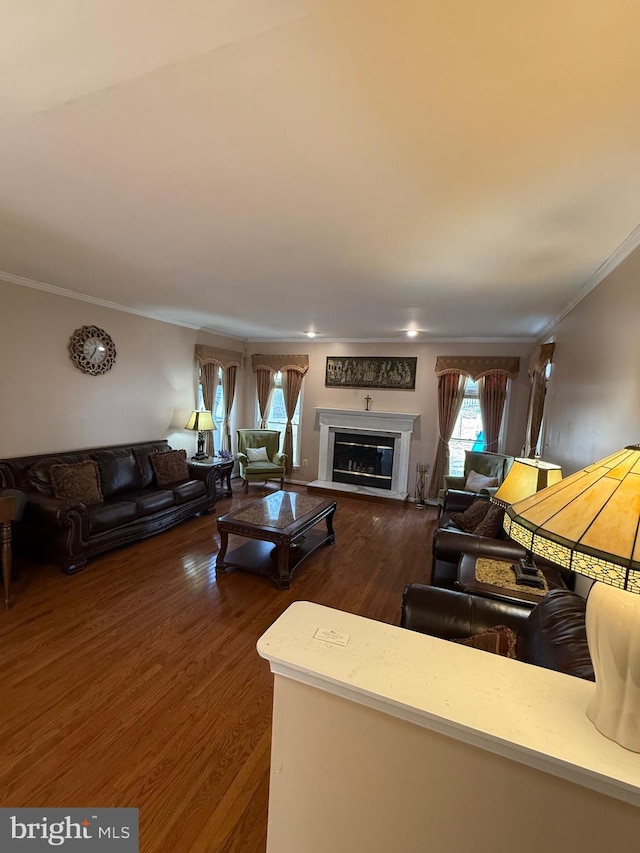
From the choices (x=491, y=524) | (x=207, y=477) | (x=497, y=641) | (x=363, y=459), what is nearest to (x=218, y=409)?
(x=207, y=477)

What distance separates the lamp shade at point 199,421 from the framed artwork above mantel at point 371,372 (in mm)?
2174

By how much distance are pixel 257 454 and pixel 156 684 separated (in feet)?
14.2

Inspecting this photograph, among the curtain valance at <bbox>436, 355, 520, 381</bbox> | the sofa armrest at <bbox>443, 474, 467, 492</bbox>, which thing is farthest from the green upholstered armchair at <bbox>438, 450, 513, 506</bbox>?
the curtain valance at <bbox>436, 355, 520, 381</bbox>

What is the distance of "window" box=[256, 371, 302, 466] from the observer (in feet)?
22.6

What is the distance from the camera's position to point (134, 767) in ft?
5.36

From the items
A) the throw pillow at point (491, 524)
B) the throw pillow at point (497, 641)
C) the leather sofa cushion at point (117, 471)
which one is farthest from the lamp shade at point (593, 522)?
Result: the leather sofa cushion at point (117, 471)

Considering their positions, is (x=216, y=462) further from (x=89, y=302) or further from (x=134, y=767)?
(x=134, y=767)

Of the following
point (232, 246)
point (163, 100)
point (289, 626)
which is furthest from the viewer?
point (232, 246)

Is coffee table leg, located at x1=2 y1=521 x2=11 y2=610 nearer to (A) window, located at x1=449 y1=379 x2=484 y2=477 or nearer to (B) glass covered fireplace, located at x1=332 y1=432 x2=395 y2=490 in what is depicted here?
(B) glass covered fireplace, located at x1=332 y1=432 x2=395 y2=490

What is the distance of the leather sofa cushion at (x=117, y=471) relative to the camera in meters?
4.09

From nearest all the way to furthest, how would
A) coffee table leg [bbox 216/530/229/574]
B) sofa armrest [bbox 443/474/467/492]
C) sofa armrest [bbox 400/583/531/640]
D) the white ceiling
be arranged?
the white ceiling
sofa armrest [bbox 400/583/531/640]
coffee table leg [bbox 216/530/229/574]
sofa armrest [bbox 443/474/467/492]

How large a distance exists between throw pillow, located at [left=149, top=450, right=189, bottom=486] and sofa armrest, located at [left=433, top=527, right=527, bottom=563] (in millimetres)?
3272

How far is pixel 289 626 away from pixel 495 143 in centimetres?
175

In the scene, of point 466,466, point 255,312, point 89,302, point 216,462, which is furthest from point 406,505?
point 89,302
